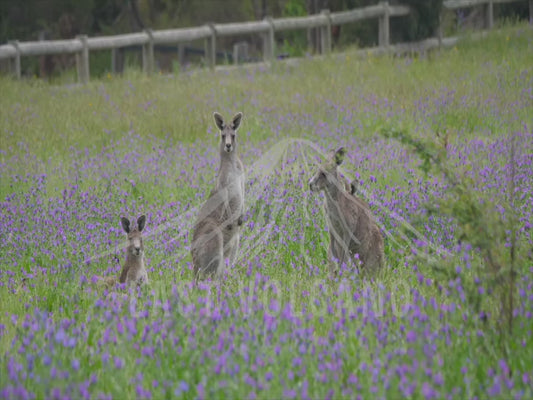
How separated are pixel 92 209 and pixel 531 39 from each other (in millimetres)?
12736

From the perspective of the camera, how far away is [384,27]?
19.8 meters

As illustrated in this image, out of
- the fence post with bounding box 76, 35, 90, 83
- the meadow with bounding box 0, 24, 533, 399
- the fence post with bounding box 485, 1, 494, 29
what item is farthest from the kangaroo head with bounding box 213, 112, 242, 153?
the fence post with bounding box 485, 1, 494, 29

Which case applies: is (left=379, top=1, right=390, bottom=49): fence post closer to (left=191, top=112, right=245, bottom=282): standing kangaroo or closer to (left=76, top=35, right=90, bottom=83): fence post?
(left=76, top=35, right=90, bottom=83): fence post

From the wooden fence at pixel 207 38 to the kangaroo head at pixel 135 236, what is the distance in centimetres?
1098

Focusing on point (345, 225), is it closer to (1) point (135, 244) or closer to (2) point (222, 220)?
(2) point (222, 220)

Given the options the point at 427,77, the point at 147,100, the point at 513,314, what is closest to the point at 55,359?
the point at 513,314

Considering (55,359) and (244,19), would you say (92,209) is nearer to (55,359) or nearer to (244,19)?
(55,359)

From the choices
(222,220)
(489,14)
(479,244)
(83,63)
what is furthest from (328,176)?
(489,14)

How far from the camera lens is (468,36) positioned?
64.8 ft

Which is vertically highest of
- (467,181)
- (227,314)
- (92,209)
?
(467,181)

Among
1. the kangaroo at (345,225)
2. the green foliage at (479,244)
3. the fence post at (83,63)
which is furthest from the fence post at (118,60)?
the green foliage at (479,244)

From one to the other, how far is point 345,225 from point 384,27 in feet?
47.5

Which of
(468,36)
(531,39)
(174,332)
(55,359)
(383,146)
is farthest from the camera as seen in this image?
(468,36)

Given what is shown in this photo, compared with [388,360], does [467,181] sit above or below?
above
